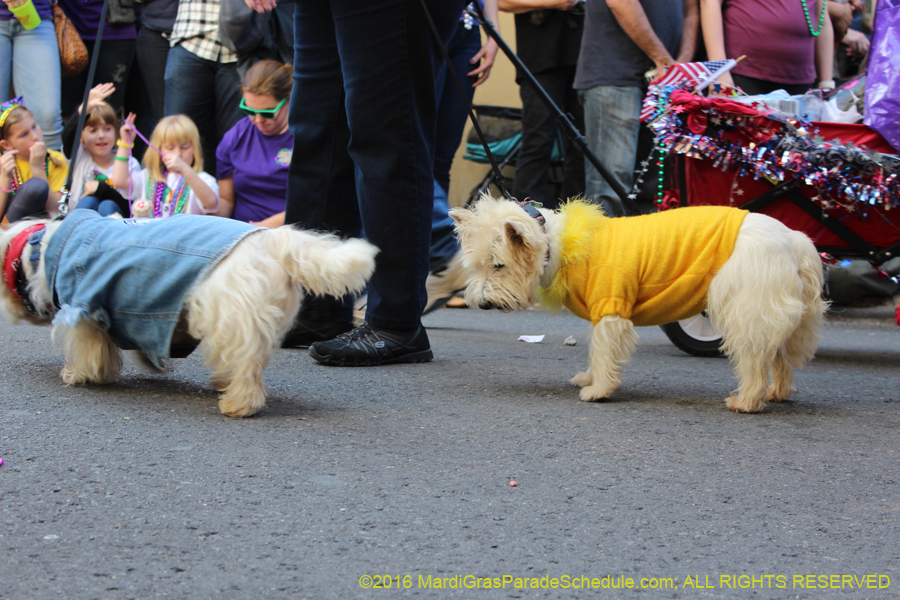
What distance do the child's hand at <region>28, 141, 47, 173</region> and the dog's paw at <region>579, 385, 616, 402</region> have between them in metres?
4.61

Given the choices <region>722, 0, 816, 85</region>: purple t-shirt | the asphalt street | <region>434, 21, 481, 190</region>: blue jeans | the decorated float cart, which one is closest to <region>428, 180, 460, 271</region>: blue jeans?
<region>434, 21, 481, 190</region>: blue jeans

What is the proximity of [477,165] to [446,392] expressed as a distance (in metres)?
5.11

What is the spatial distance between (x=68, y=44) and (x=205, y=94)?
1178mm

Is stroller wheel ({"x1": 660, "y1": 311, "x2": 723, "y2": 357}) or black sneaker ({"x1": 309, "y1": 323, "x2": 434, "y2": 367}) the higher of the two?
black sneaker ({"x1": 309, "y1": 323, "x2": 434, "y2": 367})

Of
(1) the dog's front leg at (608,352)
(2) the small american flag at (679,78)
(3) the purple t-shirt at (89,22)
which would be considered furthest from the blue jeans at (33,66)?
(1) the dog's front leg at (608,352)

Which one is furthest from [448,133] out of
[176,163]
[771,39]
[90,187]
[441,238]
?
[90,187]

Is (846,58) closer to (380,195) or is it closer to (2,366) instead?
(380,195)

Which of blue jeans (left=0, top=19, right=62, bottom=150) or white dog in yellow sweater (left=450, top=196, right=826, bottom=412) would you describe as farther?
blue jeans (left=0, top=19, right=62, bottom=150)

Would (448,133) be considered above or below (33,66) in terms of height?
below

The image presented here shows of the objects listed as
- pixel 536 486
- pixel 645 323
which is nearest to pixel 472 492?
pixel 536 486

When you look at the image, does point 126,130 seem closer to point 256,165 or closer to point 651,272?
point 256,165

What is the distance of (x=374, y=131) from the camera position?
10.9 ft

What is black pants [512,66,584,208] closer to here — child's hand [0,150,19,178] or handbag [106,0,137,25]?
handbag [106,0,137,25]

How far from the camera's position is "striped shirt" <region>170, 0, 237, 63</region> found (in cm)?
592
